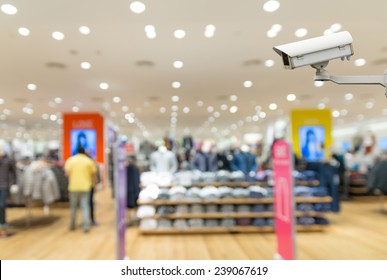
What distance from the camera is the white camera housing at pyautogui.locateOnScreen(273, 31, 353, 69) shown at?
4.21ft

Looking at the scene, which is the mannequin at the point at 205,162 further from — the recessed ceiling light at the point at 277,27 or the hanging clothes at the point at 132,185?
the recessed ceiling light at the point at 277,27

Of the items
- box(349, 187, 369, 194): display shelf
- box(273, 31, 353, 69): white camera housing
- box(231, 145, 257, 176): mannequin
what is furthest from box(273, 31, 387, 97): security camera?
box(349, 187, 369, 194): display shelf

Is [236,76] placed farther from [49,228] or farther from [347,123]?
[49,228]

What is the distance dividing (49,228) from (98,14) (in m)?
3.67

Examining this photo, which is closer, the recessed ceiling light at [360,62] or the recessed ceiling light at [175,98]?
the recessed ceiling light at [360,62]

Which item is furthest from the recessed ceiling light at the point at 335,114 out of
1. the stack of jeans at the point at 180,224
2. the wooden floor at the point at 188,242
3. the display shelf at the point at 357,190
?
the display shelf at the point at 357,190

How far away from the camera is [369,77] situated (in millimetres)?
1395

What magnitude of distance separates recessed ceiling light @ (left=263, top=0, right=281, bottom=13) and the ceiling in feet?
0.06

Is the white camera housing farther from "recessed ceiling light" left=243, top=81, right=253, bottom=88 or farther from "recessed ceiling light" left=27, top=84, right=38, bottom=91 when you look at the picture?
"recessed ceiling light" left=27, top=84, right=38, bottom=91

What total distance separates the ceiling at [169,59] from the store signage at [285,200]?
0.98 meters

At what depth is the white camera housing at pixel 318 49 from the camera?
4.21ft

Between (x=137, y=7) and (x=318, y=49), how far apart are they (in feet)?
3.08

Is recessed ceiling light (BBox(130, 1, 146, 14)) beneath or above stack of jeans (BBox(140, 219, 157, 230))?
above

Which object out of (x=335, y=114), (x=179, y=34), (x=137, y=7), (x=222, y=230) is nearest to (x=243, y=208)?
(x=222, y=230)
